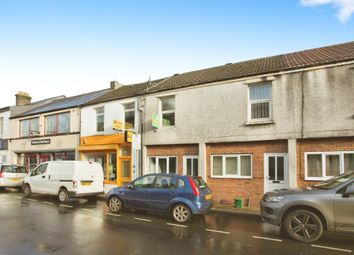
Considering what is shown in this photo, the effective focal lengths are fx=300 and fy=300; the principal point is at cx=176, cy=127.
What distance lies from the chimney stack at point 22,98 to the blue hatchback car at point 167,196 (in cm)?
2036

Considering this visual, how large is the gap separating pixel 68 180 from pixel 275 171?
914 cm

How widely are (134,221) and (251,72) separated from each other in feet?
25.9

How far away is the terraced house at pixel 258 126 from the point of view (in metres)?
11.2

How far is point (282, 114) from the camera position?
1206 centimetres

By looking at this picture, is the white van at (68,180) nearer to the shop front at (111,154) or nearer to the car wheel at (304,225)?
the shop front at (111,154)

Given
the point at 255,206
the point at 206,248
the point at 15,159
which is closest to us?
the point at 206,248

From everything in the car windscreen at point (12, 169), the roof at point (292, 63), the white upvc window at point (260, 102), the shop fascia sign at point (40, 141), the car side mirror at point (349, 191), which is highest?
the roof at point (292, 63)

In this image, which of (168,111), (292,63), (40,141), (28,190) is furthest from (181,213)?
(40,141)

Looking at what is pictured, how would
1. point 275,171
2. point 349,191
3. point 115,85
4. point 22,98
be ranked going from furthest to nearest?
point 22,98 < point 115,85 < point 275,171 < point 349,191

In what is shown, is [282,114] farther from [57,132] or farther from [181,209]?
[57,132]

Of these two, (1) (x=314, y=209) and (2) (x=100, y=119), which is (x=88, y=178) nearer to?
(2) (x=100, y=119)

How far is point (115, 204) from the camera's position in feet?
36.5

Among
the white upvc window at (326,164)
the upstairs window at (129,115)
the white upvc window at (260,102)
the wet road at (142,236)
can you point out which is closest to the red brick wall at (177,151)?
the upstairs window at (129,115)

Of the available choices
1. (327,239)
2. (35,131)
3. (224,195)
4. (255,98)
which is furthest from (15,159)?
(327,239)
